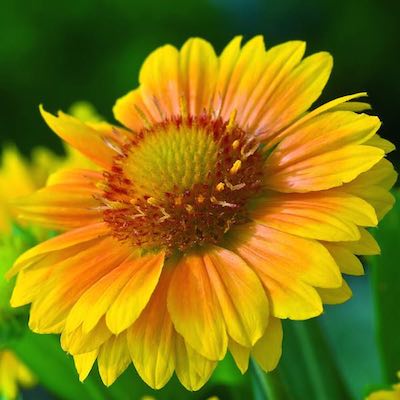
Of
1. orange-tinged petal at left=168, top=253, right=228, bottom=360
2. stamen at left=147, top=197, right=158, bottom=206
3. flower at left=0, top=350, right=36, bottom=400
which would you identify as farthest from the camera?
flower at left=0, top=350, right=36, bottom=400

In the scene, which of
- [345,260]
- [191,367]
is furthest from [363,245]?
[191,367]

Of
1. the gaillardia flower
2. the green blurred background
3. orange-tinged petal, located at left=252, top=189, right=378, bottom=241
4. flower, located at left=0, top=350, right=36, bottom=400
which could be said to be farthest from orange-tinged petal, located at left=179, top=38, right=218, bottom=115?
the green blurred background

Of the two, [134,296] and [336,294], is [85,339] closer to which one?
[134,296]

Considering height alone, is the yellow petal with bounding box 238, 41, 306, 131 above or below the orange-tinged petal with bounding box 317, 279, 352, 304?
above

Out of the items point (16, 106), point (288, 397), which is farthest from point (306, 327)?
point (16, 106)

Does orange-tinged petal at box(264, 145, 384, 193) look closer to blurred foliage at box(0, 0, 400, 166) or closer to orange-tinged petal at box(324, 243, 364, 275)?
orange-tinged petal at box(324, 243, 364, 275)

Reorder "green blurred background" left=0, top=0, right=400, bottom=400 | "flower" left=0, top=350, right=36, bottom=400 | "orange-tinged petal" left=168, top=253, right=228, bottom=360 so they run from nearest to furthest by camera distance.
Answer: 1. "orange-tinged petal" left=168, top=253, right=228, bottom=360
2. "flower" left=0, top=350, right=36, bottom=400
3. "green blurred background" left=0, top=0, right=400, bottom=400

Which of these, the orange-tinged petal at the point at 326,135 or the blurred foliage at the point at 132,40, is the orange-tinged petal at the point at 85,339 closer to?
the orange-tinged petal at the point at 326,135
